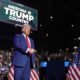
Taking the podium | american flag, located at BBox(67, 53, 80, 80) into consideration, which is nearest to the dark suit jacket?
american flag, located at BBox(67, 53, 80, 80)

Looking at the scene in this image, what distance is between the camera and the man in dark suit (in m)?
6.22

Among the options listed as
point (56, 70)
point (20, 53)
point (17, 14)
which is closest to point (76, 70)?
point (56, 70)

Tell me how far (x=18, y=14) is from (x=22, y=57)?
863 centimetres

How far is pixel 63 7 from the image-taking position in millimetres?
17672

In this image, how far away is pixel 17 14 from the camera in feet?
48.3

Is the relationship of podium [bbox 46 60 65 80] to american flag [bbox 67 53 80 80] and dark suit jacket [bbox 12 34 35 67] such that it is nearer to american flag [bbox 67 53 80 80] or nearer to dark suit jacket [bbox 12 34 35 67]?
american flag [bbox 67 53 80 80]

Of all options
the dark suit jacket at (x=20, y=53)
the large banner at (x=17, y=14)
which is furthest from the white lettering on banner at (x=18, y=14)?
the dark suit jacket at (x=20, y=53)

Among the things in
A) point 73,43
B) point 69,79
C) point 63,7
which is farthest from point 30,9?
point 69,79

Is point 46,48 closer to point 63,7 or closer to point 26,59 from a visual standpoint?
point 63,7

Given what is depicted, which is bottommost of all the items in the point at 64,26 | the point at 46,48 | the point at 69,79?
the point at 69,79

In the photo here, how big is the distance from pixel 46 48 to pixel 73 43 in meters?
1.57

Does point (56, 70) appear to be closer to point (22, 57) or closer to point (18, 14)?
point (18, 14)

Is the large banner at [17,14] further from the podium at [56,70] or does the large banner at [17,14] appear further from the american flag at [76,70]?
the american flag at [76,70]

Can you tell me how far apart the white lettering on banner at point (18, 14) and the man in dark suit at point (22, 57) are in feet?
25.1
